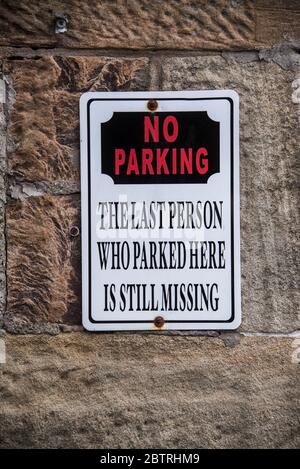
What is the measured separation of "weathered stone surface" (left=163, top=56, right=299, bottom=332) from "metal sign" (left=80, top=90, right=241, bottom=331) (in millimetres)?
35

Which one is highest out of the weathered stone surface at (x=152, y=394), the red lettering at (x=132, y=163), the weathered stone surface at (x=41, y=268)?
the red lettering at (x=132, y=163)

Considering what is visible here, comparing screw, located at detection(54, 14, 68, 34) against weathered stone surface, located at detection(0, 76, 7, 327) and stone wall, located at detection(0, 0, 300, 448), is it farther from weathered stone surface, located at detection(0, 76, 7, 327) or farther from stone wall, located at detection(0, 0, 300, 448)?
weathered stone surface, located at detection(0, 76, 7, 327)

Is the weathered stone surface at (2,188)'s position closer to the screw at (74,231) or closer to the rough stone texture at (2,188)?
the rough stone texture at (2,188)

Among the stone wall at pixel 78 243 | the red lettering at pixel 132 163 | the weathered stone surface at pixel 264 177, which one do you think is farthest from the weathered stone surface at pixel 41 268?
the weathered stone surface at pixel 264 177

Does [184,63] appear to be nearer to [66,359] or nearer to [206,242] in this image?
[206,242]

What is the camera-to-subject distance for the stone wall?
1.24 meters

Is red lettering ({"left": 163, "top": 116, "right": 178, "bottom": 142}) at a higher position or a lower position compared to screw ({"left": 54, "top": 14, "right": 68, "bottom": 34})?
lower

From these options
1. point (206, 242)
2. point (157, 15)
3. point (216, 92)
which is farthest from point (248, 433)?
point (157, 15)

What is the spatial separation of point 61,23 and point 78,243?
1.53 ft

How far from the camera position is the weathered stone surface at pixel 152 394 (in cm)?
124

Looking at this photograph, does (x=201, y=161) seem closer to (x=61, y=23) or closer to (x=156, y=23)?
(x=156, y=23)

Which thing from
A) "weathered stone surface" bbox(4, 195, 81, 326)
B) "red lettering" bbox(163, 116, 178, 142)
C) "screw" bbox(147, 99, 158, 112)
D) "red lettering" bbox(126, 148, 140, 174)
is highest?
"screw" bbox(147, 99, 158, 112)

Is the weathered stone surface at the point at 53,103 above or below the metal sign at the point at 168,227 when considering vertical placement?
above

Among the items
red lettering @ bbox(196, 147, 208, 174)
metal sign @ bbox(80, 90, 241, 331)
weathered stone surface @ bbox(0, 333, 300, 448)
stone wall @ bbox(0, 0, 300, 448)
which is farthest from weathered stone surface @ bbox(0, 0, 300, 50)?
weathered stone surface @ bbox(0, 333, 300, 448)
